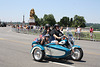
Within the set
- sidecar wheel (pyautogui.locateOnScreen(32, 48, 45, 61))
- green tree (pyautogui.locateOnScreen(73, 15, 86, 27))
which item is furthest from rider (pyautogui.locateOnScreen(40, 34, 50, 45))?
green tree (pyautogui.locateOnScreen(73, 15, 86, 27))

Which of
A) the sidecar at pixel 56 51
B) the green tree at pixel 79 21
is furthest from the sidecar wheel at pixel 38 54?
the green tree at pixel 79 21

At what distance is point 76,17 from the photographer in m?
125

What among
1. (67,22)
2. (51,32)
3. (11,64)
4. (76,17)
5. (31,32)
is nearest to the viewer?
(11,64)

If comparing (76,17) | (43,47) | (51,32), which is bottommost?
(43,47)

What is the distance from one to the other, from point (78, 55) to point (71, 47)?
22.6 inches

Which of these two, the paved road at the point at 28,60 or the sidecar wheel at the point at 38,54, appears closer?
the paved road at the point at 28,60

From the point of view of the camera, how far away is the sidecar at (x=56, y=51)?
7484mm

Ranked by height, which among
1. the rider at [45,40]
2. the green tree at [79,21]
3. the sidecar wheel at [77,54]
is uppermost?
the green tree at [79,21]

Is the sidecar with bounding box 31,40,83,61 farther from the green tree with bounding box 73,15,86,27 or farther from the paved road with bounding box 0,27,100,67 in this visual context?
the green tree with bounding box 73,15,86,27

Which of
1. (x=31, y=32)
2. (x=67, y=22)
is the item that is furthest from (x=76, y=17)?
(x=31, y=32)

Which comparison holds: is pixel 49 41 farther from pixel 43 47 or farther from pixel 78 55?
pixel 78 55

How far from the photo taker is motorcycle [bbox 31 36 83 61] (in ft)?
24.7

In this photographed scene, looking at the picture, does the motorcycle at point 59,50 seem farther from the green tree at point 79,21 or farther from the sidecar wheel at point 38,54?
the green tree at point 79,21

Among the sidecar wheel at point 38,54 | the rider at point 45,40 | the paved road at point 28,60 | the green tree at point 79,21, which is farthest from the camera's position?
the green tree at point 79,21
